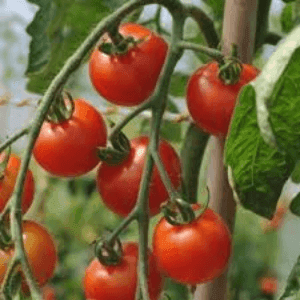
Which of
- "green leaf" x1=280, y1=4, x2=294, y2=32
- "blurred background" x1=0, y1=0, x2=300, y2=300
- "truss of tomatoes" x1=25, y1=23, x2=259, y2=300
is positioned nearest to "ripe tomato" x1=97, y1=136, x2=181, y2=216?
"truss of tomatoes" x1=25, y1=23, x2=259, y2=300

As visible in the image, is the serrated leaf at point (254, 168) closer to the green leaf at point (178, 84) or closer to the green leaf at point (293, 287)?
the green leaf at point (293, 287)

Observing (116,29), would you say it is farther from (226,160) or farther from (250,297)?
(250,297)

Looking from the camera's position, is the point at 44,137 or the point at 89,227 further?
the point at 89,227

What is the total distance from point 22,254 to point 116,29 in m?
0.22

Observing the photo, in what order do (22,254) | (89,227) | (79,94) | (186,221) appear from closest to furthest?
(22,254) < (186,221) < (79,94) < (89,227)

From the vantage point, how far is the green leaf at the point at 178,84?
1.10 meters

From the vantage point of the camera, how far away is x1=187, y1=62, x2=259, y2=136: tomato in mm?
770

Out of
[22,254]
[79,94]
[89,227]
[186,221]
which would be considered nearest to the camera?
[22,254]

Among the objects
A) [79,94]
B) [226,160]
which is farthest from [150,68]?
[79,94]

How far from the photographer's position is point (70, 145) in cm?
79

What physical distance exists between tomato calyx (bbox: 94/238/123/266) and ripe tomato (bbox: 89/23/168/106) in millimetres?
131

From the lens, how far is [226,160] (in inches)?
25.8

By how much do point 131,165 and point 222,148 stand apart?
10 cm

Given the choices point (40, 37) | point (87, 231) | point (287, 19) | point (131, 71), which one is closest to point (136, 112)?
point (131, 71)
